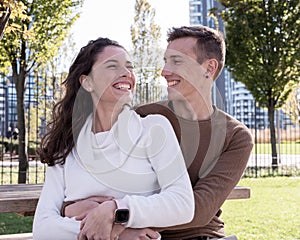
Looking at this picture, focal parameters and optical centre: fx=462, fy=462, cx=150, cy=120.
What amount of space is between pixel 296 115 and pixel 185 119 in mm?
16799

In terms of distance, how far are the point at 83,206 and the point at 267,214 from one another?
14.7 feet

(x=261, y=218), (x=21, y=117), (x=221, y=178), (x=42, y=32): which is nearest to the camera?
(x=221, y=178)

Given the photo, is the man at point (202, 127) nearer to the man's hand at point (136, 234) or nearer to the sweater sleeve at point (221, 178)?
the sweater sleeve at point (221, 178)

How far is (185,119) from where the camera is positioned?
77.1 inches

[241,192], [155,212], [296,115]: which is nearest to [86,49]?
[155,212]

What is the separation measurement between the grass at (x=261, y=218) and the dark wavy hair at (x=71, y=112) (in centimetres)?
297

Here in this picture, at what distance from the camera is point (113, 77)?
1741 millimetres

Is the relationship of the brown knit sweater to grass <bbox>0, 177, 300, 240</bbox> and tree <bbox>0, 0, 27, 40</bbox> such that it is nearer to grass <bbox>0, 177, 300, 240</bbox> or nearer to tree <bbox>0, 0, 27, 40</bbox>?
tree <bbox>0, 0, 27, 40</bbox>

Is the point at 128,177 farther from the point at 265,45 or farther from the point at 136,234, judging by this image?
the point at 265,45

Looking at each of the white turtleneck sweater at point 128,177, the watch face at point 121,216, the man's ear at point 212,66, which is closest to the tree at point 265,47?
the man's ear at point 212,66

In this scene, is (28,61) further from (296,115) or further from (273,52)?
(296,115)

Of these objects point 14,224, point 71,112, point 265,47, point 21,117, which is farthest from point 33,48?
point 71,112

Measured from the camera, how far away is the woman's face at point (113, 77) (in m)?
1.74

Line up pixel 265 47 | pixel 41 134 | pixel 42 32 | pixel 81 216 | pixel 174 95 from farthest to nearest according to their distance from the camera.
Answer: pixel 41 134
pixel 265 47
pixel 42 32
pixel 174 95
pixel 81 216
